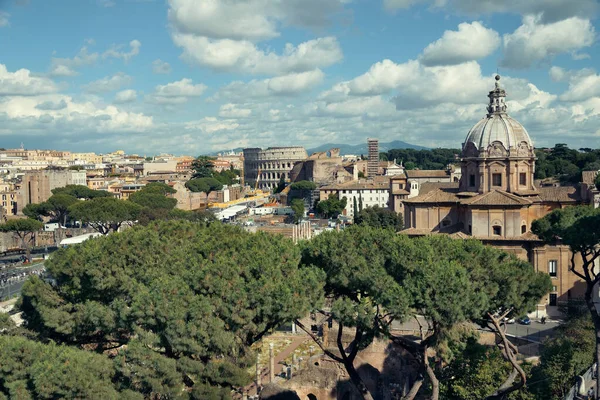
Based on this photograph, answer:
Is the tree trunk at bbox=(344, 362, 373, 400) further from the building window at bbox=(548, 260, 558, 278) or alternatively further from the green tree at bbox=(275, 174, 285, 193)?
the green tree at bbox=(275, 174, 285, 193)

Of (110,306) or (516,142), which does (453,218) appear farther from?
(110,306)

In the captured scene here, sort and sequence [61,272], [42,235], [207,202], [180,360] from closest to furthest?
1. [180,360]
2. [61,272]
3. [42,235]
4. [207,202]

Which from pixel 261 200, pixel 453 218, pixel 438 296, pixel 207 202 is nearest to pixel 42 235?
pixel 207 202

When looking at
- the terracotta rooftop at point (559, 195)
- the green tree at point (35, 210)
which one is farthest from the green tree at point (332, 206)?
the terracotta rooftop at point (559, 195)

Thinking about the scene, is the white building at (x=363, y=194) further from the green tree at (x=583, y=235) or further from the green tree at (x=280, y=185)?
the green tree at (x=583, y=235)

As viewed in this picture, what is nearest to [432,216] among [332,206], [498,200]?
[498,200]

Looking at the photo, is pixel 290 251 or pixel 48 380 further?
pixel 290 251
